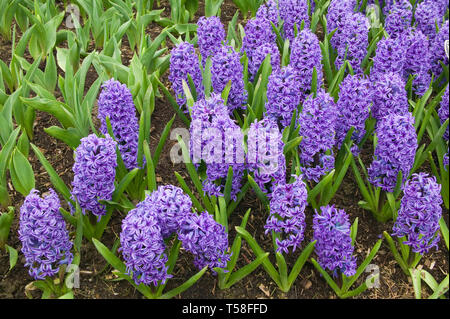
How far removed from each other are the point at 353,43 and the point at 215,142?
75.3 inches

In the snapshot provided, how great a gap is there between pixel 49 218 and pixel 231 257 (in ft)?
3.53

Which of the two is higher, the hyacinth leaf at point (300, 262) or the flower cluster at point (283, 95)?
the flower cluster at point (283, 95)

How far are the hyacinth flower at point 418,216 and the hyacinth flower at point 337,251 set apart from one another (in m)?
0.22

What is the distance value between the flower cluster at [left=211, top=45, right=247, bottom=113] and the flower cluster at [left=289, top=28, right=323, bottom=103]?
0.43m

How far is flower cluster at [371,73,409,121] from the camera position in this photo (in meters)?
3.52

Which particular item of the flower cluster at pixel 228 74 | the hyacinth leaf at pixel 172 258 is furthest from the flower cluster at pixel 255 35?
the hyacinth leaf at pixel 172 258

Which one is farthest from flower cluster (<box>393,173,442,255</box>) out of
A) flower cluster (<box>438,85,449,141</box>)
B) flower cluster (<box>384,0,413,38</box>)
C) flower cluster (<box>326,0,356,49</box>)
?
flower cluster (<box>384,0,413,38</box>)

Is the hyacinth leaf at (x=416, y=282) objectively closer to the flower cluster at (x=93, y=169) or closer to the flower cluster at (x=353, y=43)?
the flower cluster at (x=353, y=43)

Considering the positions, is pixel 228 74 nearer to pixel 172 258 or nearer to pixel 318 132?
pixel 318 132

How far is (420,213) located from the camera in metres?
2.86

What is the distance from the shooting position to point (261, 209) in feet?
11.9

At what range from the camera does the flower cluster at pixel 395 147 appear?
3.07 meters

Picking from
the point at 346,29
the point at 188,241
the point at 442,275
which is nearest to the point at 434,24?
the point at 346,29

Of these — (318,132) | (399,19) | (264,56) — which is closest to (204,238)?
(318,132)
